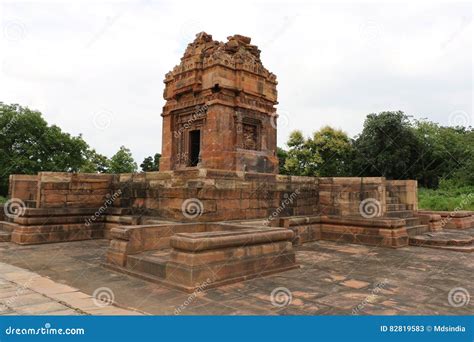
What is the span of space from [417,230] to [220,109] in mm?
6871

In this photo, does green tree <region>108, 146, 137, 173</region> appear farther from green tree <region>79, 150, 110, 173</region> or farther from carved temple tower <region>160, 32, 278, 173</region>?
carved temple tower <region>160, 32, 278, 173</region>

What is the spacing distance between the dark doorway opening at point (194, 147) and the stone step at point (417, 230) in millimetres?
7395

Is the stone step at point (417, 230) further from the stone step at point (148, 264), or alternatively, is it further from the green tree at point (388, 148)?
the green tree at point (388, 148)

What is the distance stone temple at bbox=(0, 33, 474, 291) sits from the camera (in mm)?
5270

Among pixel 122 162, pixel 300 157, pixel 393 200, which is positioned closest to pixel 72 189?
pixel 393 200

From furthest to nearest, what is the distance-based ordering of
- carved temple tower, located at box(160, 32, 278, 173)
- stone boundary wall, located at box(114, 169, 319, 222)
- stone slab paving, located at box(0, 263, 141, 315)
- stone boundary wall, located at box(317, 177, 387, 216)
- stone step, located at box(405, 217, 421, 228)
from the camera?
carved temple tower, located at box(160, 32, 278, 173) → stone step, located at box(405, 217, 421, 228) → stone boundary wall, located at box(317, 177, 387, 216) → stone boundary wall, located at box(114, 169, 319, 222) → stone slab paving, located at box(0, 263, 141, 315)

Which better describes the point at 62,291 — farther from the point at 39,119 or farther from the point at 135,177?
the point at 39,119

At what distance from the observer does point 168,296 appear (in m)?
4.23

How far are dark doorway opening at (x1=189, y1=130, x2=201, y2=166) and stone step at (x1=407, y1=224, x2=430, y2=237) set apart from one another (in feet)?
24.3

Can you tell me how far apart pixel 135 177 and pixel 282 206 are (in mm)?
3794

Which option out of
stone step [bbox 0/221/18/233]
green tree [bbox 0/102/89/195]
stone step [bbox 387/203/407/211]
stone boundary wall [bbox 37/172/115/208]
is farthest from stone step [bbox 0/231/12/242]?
green tree [bbox 0/102/89/195]

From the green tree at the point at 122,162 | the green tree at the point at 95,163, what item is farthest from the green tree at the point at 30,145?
the green tree at the point at 122,162

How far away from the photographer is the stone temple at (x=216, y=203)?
5.27 m

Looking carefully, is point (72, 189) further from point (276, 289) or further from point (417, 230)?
point (417, 230)
